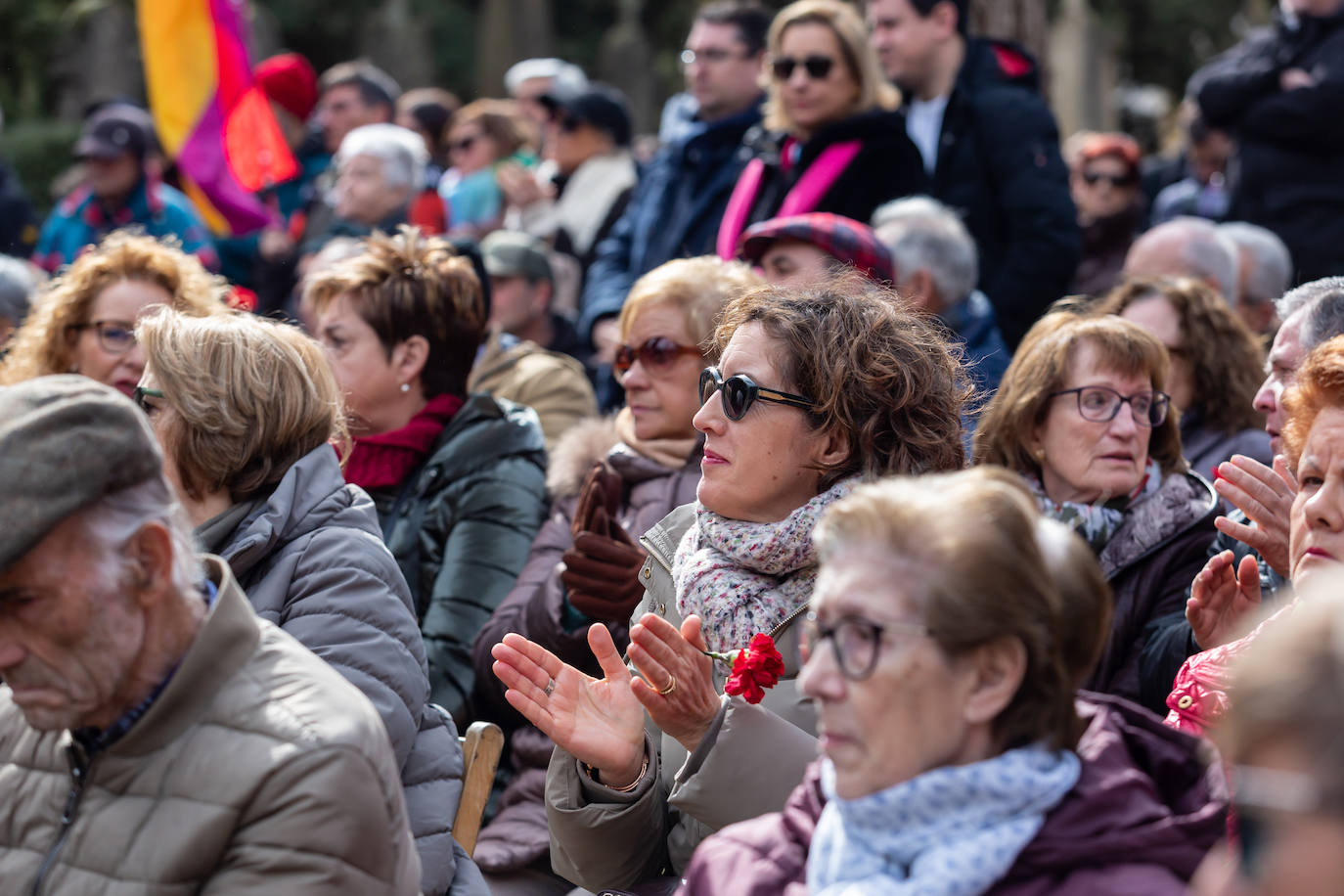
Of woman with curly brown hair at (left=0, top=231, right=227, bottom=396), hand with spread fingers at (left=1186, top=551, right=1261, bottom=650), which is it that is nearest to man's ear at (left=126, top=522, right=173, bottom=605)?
hand with spread fingers at (left=1186, top=551, right=1261, bottom=650)

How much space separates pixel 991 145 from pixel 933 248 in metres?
1.15

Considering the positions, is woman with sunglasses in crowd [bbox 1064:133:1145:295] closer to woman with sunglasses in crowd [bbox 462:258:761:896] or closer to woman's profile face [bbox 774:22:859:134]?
woman's profile face [bbox 774:22:859:134]

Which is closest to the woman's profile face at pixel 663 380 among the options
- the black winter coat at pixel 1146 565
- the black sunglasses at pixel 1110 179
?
the black winter coat at pixel 1146 565

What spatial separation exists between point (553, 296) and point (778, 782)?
5558mm

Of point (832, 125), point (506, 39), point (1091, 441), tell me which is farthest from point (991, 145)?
point (506, 39)

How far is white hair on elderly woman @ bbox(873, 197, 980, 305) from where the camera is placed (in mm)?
5359

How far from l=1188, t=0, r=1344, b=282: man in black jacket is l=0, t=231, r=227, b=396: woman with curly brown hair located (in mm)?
4561

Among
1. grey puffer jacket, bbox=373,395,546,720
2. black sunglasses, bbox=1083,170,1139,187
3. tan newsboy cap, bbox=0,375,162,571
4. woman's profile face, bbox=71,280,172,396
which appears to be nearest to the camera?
tan newsboy cap, bbox=0,375,162,571

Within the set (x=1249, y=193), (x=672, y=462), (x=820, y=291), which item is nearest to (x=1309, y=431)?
(x=820, y=291)

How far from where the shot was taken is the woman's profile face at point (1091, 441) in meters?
3.91

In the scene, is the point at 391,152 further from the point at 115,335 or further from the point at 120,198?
the point at 115,335

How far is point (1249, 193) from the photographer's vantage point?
6926 mm

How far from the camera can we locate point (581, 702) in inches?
115

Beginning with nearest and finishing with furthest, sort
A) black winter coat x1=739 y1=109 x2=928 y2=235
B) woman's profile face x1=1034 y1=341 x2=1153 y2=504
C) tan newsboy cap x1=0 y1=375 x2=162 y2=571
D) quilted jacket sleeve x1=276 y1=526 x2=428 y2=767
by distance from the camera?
1. tan newsboy cap x1=0 y1=375 x2=162 y2=571
2. quilted jacket sleeve x1=276 y1=526 x2=428 y2=767
3. woman's profile face x1=1034 y1=341 x2=1153 y2=504
4. black winter coat x1=739 y1=109 x2=928 y2=235
